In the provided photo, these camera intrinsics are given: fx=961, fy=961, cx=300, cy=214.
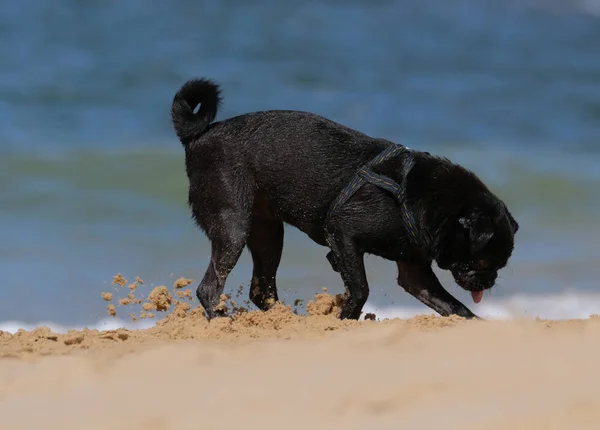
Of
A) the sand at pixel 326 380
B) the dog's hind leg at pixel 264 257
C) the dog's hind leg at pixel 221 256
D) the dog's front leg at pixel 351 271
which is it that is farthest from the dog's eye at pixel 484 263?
the dog's hind leg at pixel 221 256

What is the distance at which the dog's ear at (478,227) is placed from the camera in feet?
22.5

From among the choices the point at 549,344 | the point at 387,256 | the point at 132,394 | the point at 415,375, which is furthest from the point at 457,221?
the point at 132,394

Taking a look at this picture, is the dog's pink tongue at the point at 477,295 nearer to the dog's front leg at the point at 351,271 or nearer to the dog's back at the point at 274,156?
the dog's front leg at the point at 351,271

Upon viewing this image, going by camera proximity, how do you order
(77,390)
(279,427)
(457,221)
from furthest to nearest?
Answer: (457,221)
(77,390)
(279,427)

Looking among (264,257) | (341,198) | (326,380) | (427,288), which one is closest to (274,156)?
(341,198)

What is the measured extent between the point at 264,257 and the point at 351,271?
3.23ft

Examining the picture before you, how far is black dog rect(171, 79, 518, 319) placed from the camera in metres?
6.92

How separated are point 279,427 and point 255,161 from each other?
10.8ft

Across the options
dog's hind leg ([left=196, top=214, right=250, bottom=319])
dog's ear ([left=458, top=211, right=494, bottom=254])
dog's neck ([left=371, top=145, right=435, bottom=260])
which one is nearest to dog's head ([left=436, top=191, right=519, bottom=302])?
dog's ear ([left=458, top=211, right=494, bottom=254])

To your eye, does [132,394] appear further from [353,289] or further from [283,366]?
[353,289]

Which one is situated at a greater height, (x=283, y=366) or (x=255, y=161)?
(x=255, y=161)

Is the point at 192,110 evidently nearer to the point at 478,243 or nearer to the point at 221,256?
the point at 221,256

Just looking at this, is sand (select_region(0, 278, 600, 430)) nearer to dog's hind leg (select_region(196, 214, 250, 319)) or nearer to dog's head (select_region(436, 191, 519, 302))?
dog's head (select_region(436, 191, 519, 302))

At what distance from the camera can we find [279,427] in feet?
13.4
